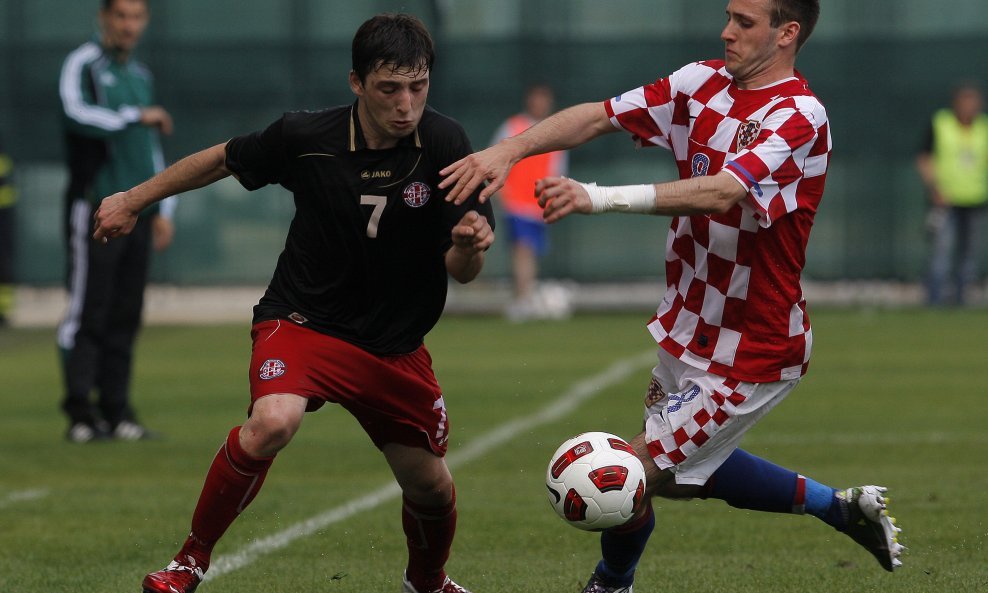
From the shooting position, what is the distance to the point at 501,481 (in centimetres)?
797

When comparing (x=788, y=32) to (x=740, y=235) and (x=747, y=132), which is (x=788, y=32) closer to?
(x=747, y=132)

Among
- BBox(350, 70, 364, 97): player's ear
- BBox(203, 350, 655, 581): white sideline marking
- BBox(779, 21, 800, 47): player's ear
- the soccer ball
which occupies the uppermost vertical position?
BBox(779, 21, 800, 47): player's ear

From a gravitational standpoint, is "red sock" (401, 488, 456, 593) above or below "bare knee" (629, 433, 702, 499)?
below

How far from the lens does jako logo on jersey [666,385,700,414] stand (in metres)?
5.05

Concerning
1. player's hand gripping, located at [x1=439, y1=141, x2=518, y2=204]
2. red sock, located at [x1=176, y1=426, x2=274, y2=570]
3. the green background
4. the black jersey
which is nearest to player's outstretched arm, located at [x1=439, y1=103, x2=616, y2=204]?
player's hand gripping, located at [x1=439, y1=141, x2=518, y2=204]

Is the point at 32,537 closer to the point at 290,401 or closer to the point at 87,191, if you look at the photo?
the point at 290,401

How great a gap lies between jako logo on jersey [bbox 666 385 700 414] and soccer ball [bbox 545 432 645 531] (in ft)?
0.65

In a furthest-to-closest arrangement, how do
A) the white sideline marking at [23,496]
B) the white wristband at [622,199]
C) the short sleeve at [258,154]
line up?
the white sideline marking at [23,496]
the short sleeve at [258,154]
the white wristband at [622,199]

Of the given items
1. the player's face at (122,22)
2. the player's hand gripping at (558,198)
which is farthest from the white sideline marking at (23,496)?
the player's hand gripping at (558,198)

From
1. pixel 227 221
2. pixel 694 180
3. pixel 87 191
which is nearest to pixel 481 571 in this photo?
pixel 694 180

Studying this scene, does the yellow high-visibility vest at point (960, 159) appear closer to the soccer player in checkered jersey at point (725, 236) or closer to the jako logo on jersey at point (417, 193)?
the soccer player in checkered jersey at point (725, 236)

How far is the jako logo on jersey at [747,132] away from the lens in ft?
15.9

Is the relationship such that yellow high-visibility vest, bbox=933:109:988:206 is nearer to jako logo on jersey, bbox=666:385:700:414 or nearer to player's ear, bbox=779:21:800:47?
player's ear, bbox=779:21:800:47

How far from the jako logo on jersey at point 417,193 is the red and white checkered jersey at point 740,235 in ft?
2.49
